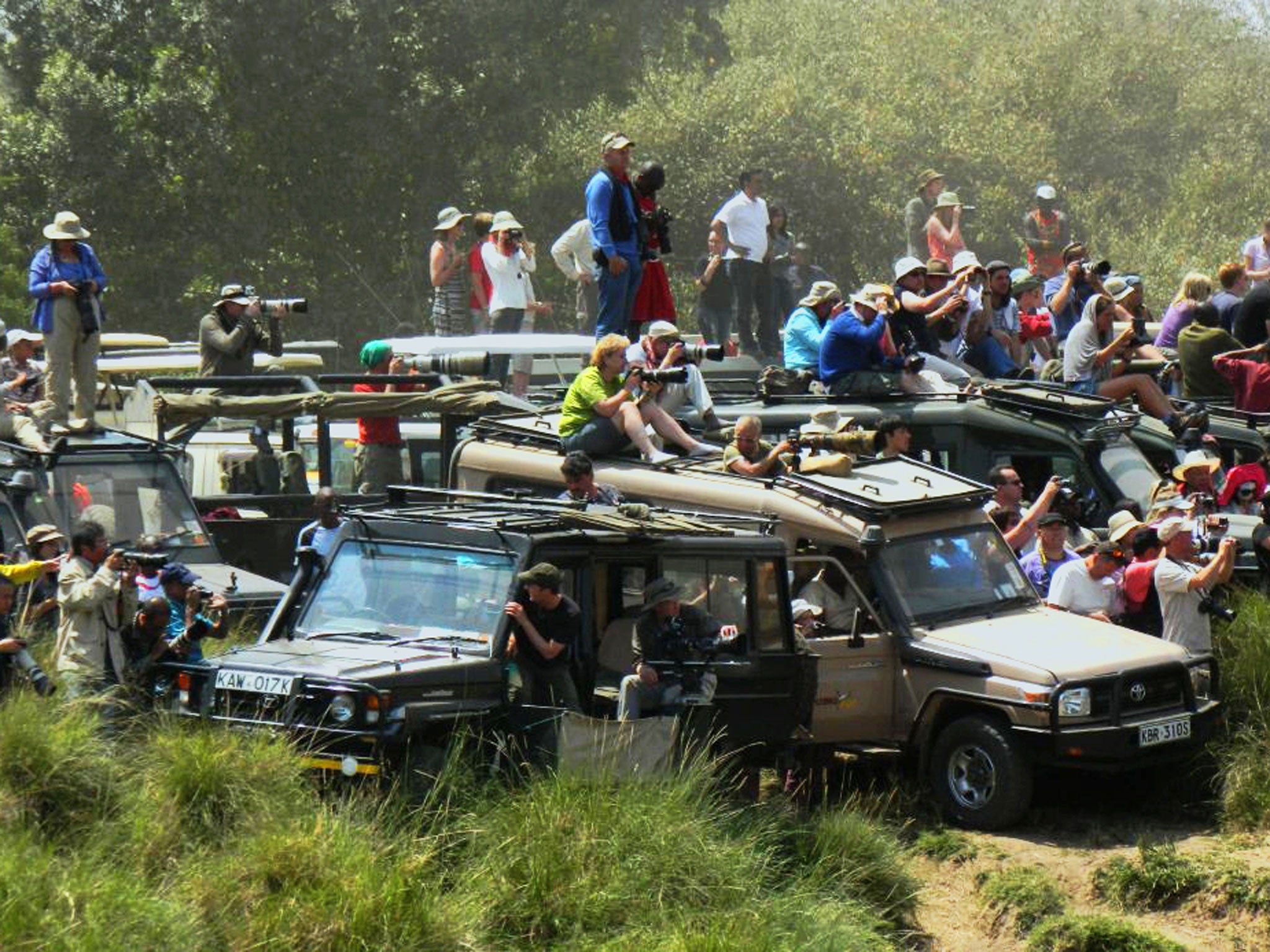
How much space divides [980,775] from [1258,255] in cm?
1044

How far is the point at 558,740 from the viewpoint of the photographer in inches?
425

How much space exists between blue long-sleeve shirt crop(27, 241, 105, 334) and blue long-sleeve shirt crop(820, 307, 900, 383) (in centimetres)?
537

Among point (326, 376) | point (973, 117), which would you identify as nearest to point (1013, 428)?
point (326, 376)

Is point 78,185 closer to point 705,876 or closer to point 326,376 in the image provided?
point 326,376

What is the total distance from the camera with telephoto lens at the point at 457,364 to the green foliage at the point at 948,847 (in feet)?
24.2

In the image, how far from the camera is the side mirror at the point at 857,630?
516 inches

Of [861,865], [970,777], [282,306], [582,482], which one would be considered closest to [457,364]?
[282,306]

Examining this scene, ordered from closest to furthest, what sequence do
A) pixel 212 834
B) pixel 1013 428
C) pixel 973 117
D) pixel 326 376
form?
pixel 212 834 → pixel 1013 428 → pixel 326 376 → pixel 973 117

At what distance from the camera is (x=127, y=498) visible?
15.8 m

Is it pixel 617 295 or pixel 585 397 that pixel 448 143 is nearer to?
pixel 617 295

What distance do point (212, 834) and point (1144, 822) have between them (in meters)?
6.08

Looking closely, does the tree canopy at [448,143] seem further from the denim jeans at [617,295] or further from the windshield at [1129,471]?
the windshield at [1129,471]

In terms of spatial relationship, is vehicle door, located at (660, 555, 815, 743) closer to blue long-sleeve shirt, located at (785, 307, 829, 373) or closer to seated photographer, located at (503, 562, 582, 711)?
seated photographer, located at (503, 562, 582, 711)

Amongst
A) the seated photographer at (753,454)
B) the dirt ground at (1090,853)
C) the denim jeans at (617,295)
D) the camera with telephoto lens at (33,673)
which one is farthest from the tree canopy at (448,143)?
the camera with telephoto lens at (33,673)
